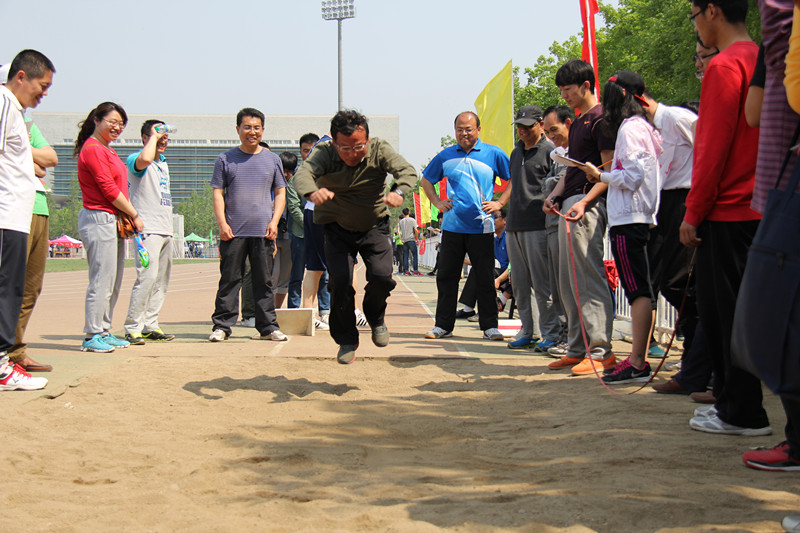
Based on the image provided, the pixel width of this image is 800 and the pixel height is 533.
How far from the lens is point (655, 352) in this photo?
6.52m

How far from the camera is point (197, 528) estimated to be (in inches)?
103

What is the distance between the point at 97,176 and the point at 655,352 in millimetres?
5257

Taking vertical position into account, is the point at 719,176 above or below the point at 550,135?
below

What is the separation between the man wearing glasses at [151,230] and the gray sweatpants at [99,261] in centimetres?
42

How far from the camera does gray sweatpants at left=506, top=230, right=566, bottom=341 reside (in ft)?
23.1

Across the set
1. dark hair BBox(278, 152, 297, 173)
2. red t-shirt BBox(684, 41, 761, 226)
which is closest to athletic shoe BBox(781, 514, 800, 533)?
red t-shirt BBox(684, 41, 761, 226)

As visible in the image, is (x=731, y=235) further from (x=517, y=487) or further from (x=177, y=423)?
(x=177, y=423)

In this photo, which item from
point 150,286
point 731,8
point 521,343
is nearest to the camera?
point 731,8

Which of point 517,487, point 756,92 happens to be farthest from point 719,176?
point 517,487

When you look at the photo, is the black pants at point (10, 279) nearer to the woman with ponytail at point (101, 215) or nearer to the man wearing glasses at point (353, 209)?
the woman with ponytail at point (101, 215)

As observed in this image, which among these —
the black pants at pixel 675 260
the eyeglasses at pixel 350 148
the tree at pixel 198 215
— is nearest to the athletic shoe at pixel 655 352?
the black pants at pixel 675 260

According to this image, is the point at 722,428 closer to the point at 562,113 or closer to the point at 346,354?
the point at 346,354

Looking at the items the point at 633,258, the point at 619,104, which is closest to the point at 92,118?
the point at 619,104

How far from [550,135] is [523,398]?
293 centimetres
